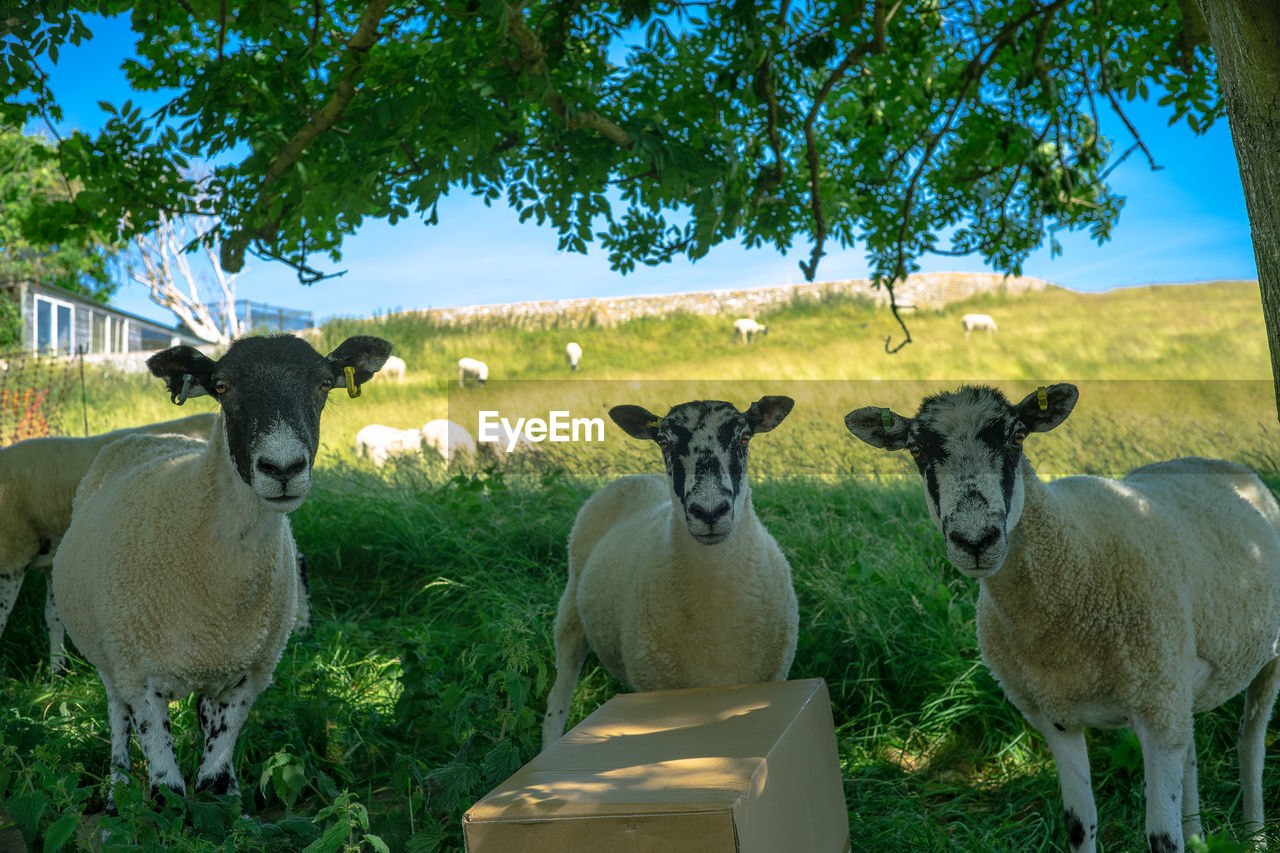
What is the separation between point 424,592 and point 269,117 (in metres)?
3.47

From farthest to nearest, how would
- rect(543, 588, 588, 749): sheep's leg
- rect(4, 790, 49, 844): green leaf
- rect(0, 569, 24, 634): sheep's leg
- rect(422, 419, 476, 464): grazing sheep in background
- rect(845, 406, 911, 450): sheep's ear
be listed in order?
rect(422, 419, 476, 464): grazing sheep in background < rect(0, 569, 24, 634): sheep's leg < rect(543, 588, 588, 749): sheep's leg < rect(845, 406, 911, 450): sheep's ear < rect(4, 790, 49, 844): green leaf

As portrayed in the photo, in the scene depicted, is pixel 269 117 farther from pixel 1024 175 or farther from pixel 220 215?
pixel 1024 175

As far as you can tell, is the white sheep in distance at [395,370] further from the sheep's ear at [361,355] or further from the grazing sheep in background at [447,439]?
the sheep's ear at [361,355]

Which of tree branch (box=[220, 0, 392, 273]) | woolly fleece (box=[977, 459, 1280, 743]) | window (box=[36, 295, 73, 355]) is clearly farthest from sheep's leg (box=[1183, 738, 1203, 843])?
window (box=[36, 295, 73, 355])

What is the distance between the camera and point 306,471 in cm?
298

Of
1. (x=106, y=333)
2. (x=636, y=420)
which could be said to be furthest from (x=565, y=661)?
(x=106, y=333)

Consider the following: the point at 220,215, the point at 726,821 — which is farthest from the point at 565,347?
the point at 726,821

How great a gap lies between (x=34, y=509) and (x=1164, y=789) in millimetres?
6360

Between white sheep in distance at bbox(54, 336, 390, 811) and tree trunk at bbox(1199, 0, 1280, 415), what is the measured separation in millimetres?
2919

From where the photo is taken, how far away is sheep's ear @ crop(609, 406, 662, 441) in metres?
3.86

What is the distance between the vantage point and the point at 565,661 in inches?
174

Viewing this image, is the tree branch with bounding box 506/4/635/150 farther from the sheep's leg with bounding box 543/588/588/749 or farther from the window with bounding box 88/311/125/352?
the window with bounding box 88/311/125/352

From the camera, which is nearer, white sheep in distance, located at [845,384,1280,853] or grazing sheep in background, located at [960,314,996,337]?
white sheep in distance, located at [845,384,1280,853]

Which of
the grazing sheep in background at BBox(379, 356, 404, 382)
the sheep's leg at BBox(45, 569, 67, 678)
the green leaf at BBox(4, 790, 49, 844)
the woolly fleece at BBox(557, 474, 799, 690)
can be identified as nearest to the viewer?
the green leaf at BBox(4, 790, 49, 844)
